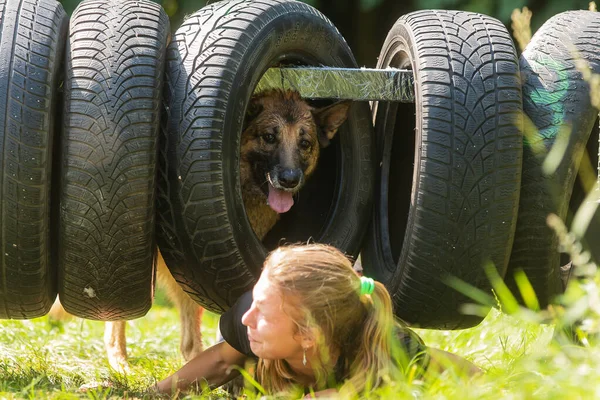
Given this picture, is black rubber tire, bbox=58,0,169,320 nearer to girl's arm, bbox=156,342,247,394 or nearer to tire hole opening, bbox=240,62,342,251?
girl's arm, bbox=156,342,247,394

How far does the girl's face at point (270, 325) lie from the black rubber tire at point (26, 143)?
1.07 meters

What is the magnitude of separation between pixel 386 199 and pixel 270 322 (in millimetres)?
1907

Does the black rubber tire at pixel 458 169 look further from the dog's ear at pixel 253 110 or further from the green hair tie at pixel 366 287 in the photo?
the dog's ear at pixel 253 110

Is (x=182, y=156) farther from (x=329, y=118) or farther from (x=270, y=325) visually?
(x=329, y=118)

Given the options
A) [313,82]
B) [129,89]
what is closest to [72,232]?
[129,89]

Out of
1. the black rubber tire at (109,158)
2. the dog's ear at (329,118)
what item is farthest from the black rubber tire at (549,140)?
the black rubber tire at (109,158)

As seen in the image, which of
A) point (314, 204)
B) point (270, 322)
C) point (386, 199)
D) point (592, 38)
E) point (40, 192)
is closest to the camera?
point (270, 322)

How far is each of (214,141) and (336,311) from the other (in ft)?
3.33

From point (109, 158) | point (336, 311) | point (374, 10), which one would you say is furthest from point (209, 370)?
point (374, 10)

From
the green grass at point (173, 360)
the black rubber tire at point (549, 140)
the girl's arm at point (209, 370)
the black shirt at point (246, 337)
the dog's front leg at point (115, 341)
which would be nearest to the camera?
the green grass at point (173, 360)

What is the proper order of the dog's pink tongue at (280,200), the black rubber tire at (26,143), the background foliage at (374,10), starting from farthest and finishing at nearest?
the background foliage at (374,10) < the dog's pink tongue at (280,200) < the black rubber tire at (26,143)

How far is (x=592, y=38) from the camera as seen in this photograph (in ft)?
14.9

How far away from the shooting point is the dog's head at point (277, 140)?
5570mm

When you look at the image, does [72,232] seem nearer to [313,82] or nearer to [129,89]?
[129,89]
